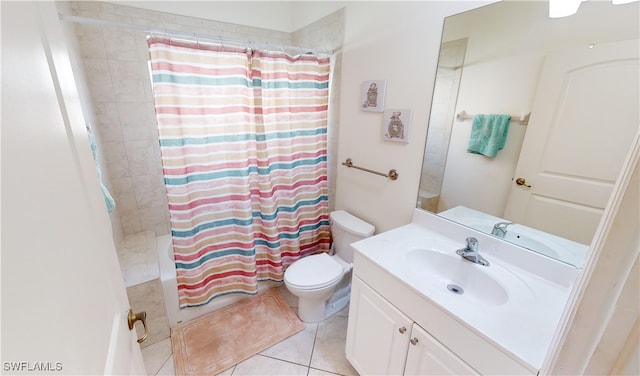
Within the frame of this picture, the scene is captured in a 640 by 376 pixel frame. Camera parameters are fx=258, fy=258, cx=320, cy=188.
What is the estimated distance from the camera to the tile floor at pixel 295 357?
5.06 feet

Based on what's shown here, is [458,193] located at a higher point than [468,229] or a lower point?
higher

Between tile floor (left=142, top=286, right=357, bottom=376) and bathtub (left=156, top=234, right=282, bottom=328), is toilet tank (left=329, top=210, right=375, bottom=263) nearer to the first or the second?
tile floor (left=142, top=286, right=357, bottom=376)

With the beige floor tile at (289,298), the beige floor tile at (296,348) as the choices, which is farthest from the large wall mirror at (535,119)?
the beige floor tile at (289,298)

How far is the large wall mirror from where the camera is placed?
911 millimetres

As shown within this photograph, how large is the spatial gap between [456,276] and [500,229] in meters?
0.31

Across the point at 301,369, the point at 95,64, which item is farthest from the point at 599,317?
the point at 95,64

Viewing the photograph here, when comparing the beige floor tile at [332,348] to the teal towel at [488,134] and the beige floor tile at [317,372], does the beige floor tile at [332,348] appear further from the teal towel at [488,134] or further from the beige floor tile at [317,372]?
the teal towel at [488,134]

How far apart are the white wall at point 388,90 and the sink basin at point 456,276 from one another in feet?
1.26

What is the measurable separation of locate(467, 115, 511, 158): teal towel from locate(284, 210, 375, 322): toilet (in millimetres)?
843

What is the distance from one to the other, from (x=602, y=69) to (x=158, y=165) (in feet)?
8.90

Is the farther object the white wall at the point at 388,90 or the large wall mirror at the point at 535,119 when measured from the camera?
the white wall at the point at 388,90

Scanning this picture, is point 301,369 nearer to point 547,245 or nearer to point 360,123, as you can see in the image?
point 547,245

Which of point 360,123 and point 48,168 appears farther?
point 360,123

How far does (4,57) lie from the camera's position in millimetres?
318
